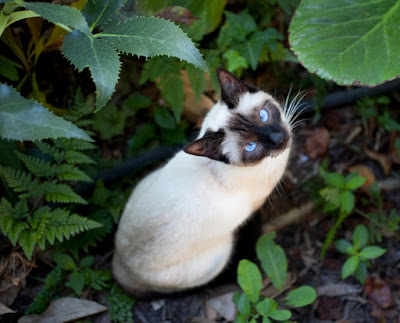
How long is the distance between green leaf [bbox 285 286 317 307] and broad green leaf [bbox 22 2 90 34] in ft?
5.19

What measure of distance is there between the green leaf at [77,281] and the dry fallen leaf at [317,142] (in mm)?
1713

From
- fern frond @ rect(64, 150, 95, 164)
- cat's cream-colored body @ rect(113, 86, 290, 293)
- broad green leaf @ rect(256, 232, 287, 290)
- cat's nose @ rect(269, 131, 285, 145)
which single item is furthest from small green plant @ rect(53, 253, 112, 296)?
cat's nose @ rect(269, 131, 285, 145)

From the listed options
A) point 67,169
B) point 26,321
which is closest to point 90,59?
point 67,169

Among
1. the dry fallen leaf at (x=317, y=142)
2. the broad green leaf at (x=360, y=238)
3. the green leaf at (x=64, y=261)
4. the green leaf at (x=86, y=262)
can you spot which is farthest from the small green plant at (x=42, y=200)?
the dry fallen leaf at (x=317, y=142)

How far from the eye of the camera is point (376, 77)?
204 cm

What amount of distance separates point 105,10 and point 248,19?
1038 mm

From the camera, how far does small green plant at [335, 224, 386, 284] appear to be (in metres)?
2.36

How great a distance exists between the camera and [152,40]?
5.79 feet

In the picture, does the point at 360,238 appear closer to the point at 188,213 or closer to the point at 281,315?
the point at 281,315

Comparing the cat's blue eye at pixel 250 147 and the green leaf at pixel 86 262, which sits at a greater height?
the cat's blue eye at pixel 250 147

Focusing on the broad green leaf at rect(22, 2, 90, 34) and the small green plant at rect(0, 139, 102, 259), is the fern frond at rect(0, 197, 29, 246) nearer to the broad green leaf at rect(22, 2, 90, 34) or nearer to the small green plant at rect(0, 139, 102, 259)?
the small green plant at rect(0, 139, 102, 259)

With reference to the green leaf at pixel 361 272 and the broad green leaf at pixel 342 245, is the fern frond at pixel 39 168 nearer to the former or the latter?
the broad green leaf at pixel 342 245

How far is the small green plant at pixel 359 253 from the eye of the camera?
236 cm

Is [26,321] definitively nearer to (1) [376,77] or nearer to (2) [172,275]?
(2) [172,275]
